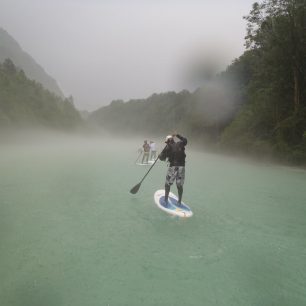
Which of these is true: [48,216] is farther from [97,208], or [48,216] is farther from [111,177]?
[111,177]

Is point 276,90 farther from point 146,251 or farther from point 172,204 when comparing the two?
point 146,251

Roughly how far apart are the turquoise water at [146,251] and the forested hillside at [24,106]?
6956 centimetres

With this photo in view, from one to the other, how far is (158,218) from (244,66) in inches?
1940

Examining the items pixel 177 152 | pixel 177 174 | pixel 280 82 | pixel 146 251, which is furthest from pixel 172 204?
pixel 280 82

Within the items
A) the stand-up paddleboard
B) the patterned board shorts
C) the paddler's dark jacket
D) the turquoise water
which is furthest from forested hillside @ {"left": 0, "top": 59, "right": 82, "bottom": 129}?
the patterned board shorts

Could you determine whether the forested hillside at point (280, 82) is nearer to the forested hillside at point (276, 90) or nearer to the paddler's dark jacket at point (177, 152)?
the forested hillside at point (276, 90)

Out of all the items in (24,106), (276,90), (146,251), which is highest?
(276,90)

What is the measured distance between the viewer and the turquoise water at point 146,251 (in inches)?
211

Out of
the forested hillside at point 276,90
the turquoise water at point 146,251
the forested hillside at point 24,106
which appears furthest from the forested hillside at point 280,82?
the forested hillside at point 24,106

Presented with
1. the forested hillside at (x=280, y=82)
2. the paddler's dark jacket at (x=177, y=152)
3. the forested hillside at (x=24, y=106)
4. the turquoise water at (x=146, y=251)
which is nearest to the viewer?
the turquoise water at (x=146, y=251)

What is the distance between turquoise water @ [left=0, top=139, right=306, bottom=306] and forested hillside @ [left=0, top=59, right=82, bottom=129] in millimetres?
69560

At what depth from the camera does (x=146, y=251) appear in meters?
7.02

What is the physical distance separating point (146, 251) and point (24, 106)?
322 feet

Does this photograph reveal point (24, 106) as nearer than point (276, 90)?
No
